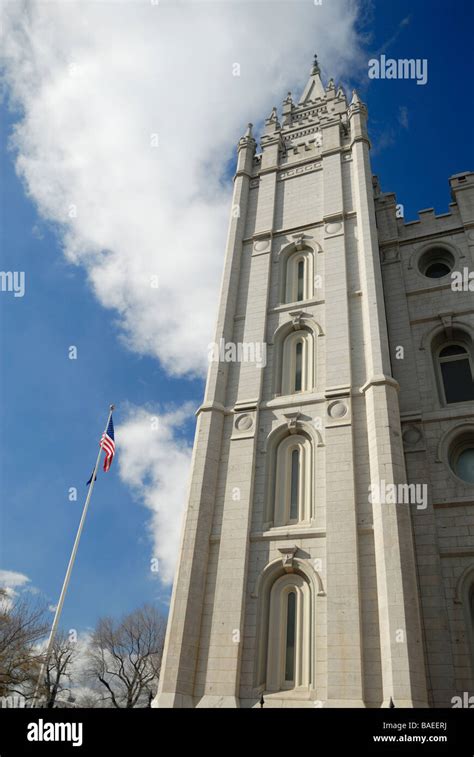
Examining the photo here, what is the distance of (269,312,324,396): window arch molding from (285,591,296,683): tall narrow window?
7.36 metres

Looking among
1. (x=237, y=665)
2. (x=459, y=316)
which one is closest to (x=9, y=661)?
Answer: (x=237, y=665)

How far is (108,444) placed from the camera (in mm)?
23781

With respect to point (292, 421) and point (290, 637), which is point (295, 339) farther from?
point (290, 637)

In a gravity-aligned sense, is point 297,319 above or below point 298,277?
below

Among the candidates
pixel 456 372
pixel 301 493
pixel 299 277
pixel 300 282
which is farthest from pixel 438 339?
pixel 301 493

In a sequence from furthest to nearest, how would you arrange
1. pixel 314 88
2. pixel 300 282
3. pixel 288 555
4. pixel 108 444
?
pixel 314 88 < pixel 108 444 < pixel 300 282 < pixel 288 555

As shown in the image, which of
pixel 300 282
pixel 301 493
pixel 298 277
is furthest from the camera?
pixel 298 277

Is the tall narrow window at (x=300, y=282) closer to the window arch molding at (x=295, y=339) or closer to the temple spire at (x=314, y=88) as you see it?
the window arch molding at (x=295, y=339)

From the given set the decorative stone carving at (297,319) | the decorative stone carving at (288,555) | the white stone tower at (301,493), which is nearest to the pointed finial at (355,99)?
the white stone tower at (301,493)

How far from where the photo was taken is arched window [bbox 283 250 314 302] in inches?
888

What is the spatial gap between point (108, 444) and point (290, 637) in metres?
12.5

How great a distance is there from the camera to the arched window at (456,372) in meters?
19.1

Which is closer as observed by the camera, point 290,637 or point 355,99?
point 290,637

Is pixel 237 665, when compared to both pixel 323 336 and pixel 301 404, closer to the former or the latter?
pixel 301 404
